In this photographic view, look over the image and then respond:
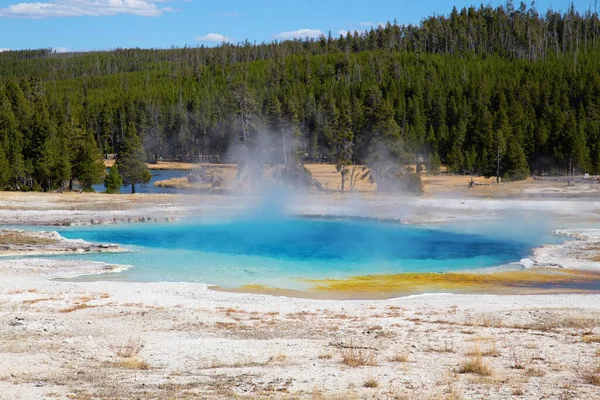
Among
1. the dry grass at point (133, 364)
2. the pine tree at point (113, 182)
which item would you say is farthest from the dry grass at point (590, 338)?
the pine tree at point (113, 182)

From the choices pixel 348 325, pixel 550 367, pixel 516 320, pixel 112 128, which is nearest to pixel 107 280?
pixel 348 325

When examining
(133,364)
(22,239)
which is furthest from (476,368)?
(22,239)

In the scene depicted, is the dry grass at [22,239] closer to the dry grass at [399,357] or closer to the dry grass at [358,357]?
the dry grass at [358,357]

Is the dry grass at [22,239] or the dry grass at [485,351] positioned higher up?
the dry grass at [22,239]

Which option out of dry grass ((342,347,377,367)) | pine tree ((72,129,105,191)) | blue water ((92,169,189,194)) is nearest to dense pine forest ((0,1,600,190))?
pine tree ((72,129,105,191))

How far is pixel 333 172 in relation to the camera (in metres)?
93.9

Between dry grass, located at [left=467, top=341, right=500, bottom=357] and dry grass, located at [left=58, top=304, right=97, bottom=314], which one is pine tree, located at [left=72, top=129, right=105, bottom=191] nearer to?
dry grass, located at [left=58, top=304, right=97, bottom=314]

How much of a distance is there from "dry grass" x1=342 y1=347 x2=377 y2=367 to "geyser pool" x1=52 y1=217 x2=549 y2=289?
11.9 metres

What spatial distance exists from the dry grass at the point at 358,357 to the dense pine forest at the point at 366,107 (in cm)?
4925

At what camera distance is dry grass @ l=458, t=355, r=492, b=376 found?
12905mm

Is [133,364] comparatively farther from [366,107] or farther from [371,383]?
[366,107]

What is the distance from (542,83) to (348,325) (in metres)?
108

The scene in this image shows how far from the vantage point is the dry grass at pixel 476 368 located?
42.3 feet

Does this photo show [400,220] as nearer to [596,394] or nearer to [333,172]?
[596,394]
